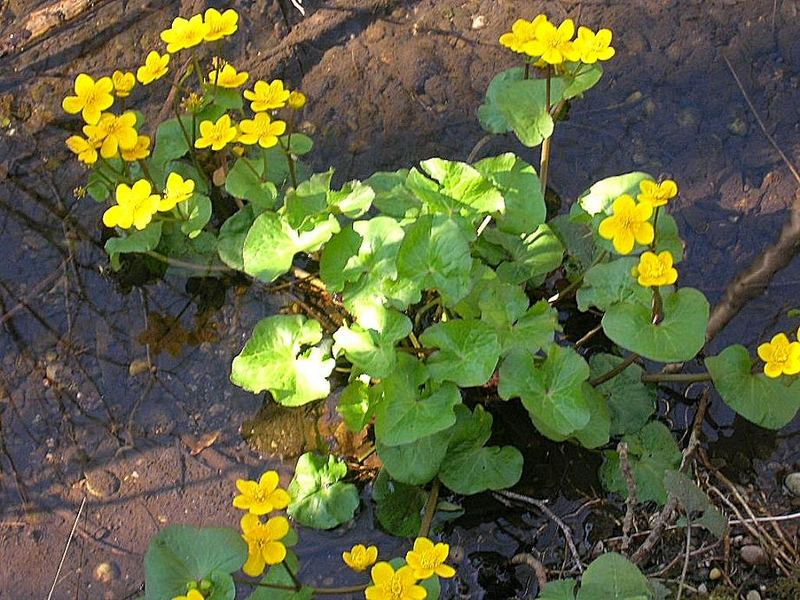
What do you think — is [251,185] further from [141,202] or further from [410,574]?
[410,574]

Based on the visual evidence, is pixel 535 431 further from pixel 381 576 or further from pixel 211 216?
pixel 211 216

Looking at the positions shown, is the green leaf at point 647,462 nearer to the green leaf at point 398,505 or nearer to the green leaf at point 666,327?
the green leaf at point 666,327

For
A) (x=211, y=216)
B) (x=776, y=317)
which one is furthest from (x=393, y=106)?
(x=776, y=317)

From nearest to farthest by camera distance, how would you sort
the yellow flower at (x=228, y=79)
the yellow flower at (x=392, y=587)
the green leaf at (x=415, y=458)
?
the yellow flower at (x=392, y=587) → the green leaf at (x=415, y=458) → the yellow flower at (x=228, y=79)

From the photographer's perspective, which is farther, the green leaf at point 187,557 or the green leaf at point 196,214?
the green leaf at point 196,214

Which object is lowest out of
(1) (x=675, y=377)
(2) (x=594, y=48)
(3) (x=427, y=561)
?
(1) (x=675, y=377)

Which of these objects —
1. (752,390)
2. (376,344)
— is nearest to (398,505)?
(376,344)

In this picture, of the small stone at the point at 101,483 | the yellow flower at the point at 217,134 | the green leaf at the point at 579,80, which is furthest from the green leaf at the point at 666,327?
the small stone at the point at 101,483
